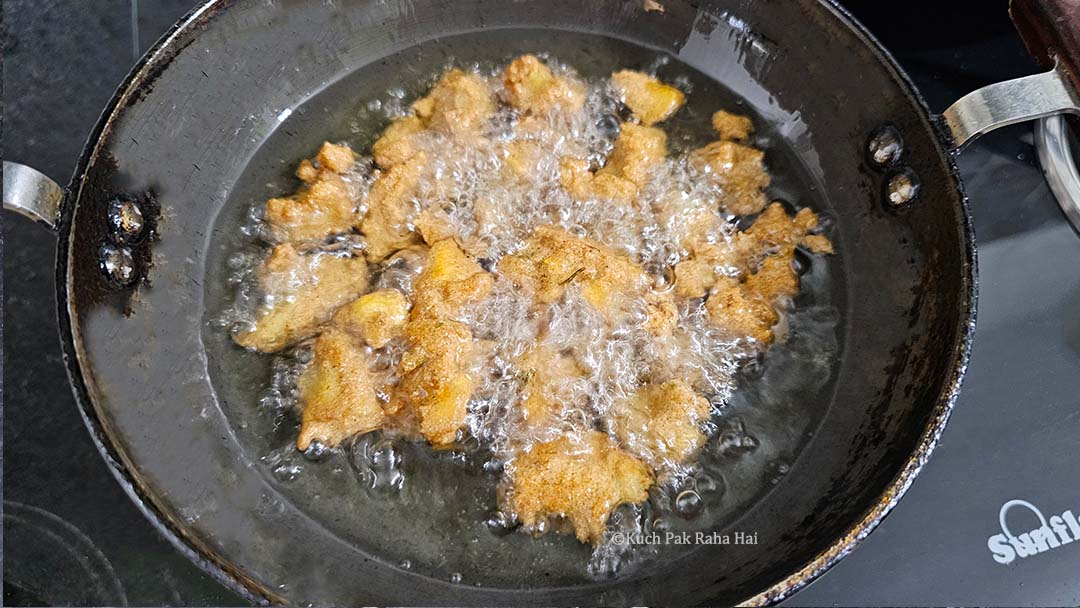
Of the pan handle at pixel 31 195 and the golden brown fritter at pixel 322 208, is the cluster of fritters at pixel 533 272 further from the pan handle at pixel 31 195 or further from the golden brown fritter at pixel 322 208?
the pan handle at pixel 31 195

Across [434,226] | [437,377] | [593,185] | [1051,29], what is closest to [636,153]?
[593,185]

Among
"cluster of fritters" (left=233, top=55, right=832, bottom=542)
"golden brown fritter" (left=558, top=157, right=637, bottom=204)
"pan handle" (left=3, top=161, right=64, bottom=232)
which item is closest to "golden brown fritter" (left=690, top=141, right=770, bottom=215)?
"cluster of fritters" (left=233, top=55, right=832, bottom=542)

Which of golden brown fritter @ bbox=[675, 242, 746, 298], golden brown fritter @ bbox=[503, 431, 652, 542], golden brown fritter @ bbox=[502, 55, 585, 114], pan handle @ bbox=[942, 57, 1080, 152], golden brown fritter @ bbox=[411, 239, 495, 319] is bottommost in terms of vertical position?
golden brown fritter @ bbox=[503, 431, 652, 542]

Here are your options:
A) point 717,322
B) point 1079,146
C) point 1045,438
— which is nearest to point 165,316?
point 717,322

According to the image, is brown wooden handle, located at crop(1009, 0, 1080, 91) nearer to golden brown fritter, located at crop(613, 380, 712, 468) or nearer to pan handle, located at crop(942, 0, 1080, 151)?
pan handle, located at crop(942, 0, 1080, 151)

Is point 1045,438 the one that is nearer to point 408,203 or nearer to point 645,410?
point 645,410

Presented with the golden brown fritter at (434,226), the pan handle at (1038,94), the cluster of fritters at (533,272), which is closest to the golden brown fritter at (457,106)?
the cluster of fritters at (533,272)

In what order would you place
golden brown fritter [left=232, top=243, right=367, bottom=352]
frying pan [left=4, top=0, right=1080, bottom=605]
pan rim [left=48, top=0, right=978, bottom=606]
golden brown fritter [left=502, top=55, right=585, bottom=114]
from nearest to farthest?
1. pan rim [left=48, top=0, right=978, bottom=606]
2. frying pan [left=4, top=0, right=1080, bottom=605]
3. golden brown fritter [left=232, top=243, right=367, bottom=352]
4. golden brown fritter [left=502, top=55, right=585, bottom=114]

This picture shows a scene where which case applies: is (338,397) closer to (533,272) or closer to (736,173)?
(533,272)
